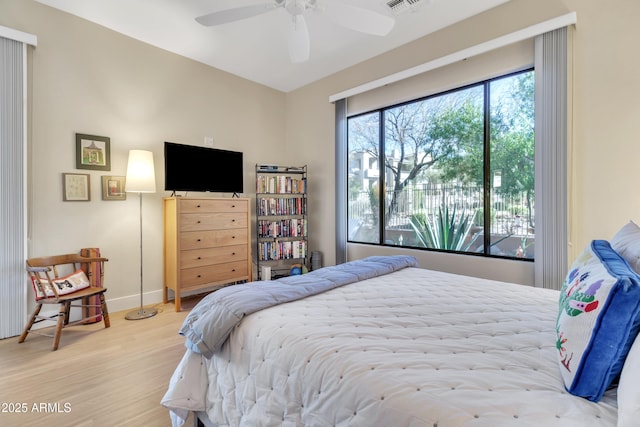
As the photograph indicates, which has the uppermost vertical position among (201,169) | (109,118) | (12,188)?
(109,118)

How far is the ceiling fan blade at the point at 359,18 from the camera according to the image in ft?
6.67

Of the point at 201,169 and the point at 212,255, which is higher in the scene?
the point at 201,169

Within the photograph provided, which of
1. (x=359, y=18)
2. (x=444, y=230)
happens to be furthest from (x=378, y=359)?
(x=444, y=230)

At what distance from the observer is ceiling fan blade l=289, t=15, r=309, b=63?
221 cm

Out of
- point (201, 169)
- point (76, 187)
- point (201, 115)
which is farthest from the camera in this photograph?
point (201, 115)

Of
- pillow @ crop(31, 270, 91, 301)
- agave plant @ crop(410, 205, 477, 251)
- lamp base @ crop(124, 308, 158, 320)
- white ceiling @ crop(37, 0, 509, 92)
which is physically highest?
white ceiling @ crop(37, 0, 509, 92)

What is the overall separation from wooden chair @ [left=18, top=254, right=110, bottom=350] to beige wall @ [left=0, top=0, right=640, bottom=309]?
0.20 meters

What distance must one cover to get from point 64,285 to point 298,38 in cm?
275

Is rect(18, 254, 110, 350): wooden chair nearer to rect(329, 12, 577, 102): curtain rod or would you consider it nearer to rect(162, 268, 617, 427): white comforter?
rect(162, 268, 617, 427): white comforter

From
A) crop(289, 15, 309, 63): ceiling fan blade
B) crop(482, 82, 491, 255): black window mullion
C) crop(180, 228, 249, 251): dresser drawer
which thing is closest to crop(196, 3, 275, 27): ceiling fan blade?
crop(289, 15, 309, 63): ceiling fan blade

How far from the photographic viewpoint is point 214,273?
3424 mm

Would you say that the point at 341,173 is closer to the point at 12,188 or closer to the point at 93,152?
the point at 93,152

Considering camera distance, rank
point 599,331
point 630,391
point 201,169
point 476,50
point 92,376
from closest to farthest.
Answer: point 630,391 → point 599,331 → point 92,376 → point 476,50 → point 201,169

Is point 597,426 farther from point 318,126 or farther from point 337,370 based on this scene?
point 318,126
